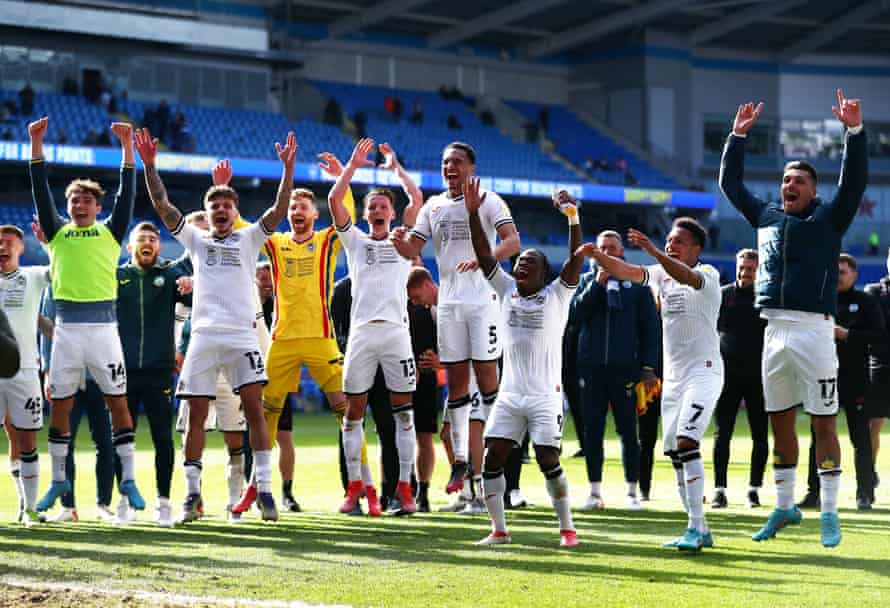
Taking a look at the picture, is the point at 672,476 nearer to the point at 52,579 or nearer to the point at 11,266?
the point at 11,266

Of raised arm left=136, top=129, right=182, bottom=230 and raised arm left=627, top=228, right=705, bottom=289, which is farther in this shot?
raised arm left=136, top=129, right=182, bottom=230

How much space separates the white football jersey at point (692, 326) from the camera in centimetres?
970

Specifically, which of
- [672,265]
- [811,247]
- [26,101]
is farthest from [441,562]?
[26,101]

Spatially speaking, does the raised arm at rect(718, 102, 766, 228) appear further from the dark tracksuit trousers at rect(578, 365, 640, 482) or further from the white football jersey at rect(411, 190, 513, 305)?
the dark tracksuit trousers at rect(578, 365, 640, 482)

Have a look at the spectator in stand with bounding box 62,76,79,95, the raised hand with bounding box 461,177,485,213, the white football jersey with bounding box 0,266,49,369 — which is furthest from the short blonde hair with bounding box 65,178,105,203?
the spectator in stand with bounding box 62,76,79,95

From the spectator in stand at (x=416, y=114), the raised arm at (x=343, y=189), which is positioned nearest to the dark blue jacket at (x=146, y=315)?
the raised arm at (x=343, y=189)

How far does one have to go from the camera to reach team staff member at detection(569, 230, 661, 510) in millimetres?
12305

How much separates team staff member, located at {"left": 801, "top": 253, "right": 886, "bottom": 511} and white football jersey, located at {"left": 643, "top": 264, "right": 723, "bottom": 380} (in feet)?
9.20

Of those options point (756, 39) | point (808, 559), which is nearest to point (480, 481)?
point (808, 559)

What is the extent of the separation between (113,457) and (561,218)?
39845mm

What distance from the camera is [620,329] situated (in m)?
12.5

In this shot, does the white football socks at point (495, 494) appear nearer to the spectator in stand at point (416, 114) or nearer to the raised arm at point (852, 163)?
the raised arm at point (852, 163)

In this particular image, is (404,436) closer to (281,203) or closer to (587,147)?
(281,203)

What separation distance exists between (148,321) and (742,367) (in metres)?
5.32
